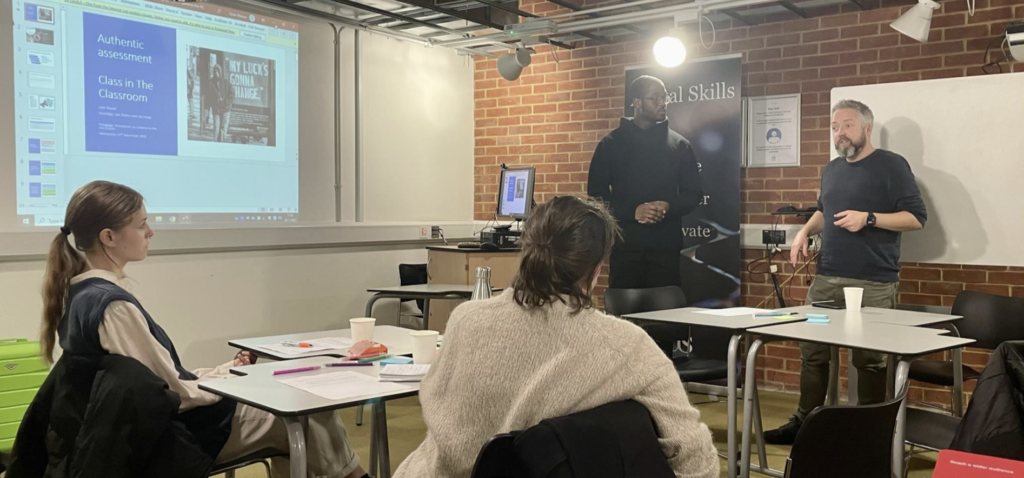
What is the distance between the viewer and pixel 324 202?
548 cm

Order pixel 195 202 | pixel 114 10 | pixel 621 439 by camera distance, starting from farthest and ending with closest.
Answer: pixel 195 202 → pixel 114 10 → pixel 621 439

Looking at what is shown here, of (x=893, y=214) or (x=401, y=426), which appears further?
(x=401, y=426)

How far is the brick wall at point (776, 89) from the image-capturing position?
15.2ft

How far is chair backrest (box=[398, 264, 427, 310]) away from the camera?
18.9ft

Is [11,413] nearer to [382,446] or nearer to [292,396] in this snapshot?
[382,446]

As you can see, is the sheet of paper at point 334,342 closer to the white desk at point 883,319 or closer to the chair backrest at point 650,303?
the chair backrest at point 650,303

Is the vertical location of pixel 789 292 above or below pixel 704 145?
below

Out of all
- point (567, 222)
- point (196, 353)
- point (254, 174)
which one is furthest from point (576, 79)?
point (567, 222)

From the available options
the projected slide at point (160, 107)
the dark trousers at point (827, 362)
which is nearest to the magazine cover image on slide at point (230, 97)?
the projected slide at point (160, 107)

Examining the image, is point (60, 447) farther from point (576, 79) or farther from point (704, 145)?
point (576, 79)

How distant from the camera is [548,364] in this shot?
158cm

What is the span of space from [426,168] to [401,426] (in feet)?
7.48

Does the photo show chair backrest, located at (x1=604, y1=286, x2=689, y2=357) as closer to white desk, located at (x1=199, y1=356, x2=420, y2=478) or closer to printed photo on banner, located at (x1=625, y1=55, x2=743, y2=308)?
printed photo on banner, located at (x1=625, y1=55, x2=743, y2=308)

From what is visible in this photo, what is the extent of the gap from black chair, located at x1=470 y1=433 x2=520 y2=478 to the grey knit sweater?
0.06m
